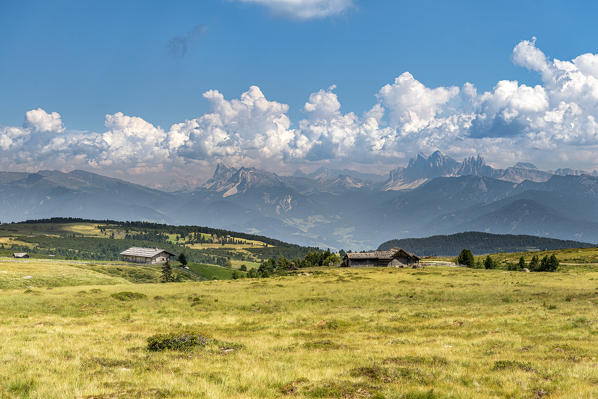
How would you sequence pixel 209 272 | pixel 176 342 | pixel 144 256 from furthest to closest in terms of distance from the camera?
1. pixel 144 256
2. pixel 209 272
3. pixel 176 342

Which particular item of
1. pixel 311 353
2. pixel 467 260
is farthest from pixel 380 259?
pixel 311 353

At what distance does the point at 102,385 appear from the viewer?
11.4 m

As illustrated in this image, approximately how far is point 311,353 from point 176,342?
21.3 feet

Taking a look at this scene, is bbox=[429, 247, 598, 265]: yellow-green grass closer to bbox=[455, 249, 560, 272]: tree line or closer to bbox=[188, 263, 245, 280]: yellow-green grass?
bbox=[455, 249, 560, 272]: tree line

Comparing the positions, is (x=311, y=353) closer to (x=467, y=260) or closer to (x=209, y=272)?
(x=467, y=260)

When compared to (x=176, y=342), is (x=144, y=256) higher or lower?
lower

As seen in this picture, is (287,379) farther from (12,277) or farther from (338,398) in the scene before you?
(12,277)

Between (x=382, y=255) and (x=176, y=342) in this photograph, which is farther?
(x=382, y=255)

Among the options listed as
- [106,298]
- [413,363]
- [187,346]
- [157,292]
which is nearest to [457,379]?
[413,363]

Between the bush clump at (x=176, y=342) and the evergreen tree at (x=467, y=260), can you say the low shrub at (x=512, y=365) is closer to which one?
the bush clump at (x=176, y=342)

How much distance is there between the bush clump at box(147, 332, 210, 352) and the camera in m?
17.4

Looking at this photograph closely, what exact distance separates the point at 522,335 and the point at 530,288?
30151 millimetres

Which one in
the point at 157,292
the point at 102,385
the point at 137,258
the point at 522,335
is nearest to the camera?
the point at 102,385

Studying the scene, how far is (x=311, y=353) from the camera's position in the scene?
16516 millimetres
